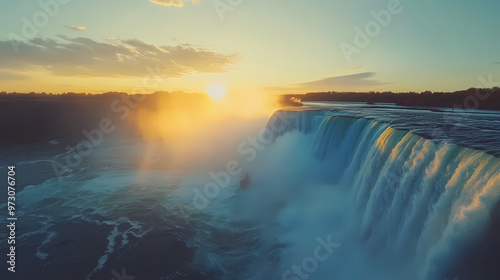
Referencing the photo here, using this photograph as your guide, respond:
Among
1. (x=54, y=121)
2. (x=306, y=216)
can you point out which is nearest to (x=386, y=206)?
(x=306, y=216)

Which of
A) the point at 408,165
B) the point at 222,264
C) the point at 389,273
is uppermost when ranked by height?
the point at 408,165

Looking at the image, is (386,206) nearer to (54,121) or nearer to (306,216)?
(306,216)

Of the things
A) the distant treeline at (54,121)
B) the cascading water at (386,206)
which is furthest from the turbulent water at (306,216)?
the distant treeline at (54,121)

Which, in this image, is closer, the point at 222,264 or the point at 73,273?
the point at 73,273

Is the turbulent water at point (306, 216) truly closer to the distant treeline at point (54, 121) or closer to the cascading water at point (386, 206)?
the cascading water at point (386, 206)

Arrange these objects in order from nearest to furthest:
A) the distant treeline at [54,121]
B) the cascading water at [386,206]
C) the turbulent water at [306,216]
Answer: the cascading water at [386,206], the turbulent water at [306,216], the distant treeline at [54,121]

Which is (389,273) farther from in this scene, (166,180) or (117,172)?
(117,172)

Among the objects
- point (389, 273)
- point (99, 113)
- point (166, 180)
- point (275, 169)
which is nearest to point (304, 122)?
point (275, 169)

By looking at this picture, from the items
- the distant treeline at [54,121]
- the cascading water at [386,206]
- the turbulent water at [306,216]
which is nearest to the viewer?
the cascading water at [386,206]
